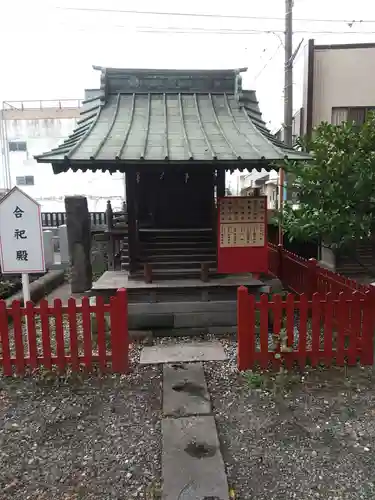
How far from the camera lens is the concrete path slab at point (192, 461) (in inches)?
114

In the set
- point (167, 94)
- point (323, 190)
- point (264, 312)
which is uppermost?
point (167, 94)

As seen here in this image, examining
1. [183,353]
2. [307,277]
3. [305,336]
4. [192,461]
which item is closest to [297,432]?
[192,461]

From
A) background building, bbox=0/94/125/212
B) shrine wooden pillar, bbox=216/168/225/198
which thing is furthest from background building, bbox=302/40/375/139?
background building, bbox=0/94/125/212

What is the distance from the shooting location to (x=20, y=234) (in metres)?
5.56

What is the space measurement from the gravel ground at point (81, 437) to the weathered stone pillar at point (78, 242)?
10.5 ft

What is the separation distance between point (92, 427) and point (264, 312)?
237cm

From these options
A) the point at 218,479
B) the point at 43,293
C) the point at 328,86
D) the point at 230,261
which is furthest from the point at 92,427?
the point at 328,86

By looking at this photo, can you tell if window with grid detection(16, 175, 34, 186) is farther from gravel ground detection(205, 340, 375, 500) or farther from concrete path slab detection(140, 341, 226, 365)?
gravel ground detection(205, 340, 375, 500)

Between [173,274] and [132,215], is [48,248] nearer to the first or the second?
[132,215]

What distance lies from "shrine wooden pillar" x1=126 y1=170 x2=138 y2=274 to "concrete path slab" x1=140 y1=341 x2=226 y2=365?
179cm

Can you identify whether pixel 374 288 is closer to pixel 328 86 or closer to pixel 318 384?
pixel 318 384

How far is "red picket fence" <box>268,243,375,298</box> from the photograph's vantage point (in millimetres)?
6089

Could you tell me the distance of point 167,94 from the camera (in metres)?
7.85

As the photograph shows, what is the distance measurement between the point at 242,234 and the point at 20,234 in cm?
358
